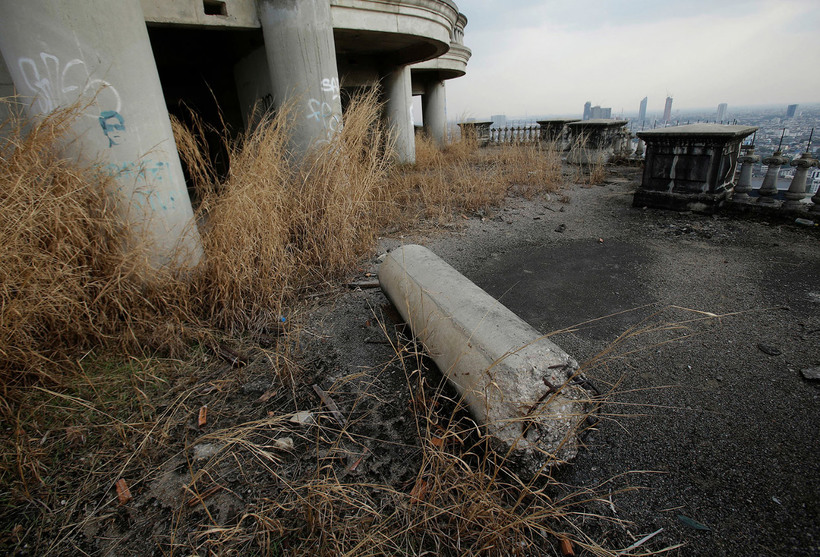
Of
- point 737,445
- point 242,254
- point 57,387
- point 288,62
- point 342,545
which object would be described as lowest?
point 737,445

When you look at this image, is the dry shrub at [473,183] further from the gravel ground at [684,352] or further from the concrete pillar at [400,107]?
the gravel ground at [684,352]

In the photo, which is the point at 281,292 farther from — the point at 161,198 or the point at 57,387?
the point at 57,387

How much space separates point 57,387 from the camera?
2.19 metres

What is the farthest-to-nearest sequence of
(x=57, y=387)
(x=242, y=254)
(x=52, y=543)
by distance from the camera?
(x=242, y=254) < (x=57, y=387) < (x=52, y=543)

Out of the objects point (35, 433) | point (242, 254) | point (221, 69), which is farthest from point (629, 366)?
point (221, 69)

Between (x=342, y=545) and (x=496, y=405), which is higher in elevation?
(x=496, y=405)

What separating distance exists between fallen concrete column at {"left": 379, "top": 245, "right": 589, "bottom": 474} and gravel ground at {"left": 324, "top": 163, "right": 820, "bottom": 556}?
192 mm

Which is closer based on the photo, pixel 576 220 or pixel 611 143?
pixel 576 220

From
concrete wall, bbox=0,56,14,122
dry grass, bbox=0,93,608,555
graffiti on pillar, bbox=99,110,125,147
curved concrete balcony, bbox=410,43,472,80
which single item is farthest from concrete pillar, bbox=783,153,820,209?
curved concrete balcony, bbox=410,43,472,80

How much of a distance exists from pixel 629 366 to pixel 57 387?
3485 millimetres

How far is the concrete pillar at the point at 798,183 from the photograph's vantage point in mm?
4723

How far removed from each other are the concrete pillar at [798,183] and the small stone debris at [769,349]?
3.54 metres

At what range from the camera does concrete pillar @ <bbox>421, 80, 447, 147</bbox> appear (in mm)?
14523

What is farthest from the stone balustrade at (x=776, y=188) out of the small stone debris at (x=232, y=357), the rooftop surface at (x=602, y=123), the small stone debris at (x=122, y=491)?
the small stone debris at (x=122, y=491)
